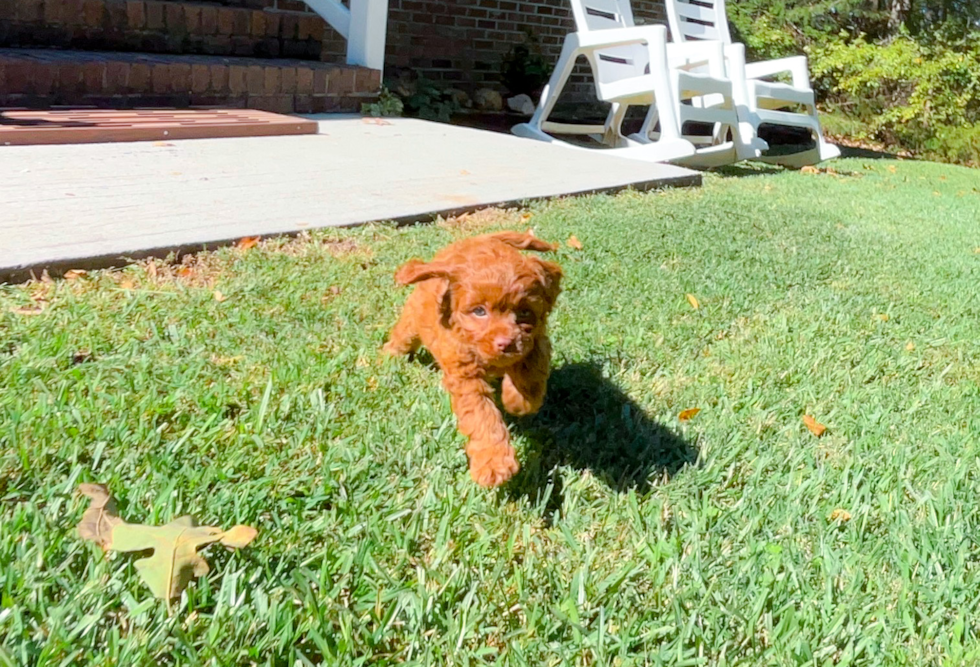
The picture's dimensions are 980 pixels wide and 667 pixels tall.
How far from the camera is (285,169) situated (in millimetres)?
4777

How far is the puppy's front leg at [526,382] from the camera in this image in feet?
6.94

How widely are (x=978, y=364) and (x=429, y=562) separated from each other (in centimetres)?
257

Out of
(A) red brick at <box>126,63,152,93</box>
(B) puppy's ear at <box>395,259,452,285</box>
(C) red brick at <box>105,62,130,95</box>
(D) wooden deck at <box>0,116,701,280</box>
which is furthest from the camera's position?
(A) red brick at <box>126,63,152,93</box>

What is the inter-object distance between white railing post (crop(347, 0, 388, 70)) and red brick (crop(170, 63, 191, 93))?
5.80 feet

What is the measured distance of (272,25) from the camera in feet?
24.7

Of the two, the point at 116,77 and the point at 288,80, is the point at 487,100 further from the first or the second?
the point at 116,77

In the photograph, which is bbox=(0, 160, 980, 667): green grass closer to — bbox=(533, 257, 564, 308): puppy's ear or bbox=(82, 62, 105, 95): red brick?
bbox=(533, 257, 564, 308): puppy's ear

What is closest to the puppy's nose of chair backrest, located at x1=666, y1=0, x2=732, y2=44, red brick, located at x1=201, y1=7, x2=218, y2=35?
red brick, located at x1=201, y1=7, x2=218, y2=35

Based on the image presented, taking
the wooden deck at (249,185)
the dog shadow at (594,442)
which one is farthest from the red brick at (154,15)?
the dog shadow at (594,442)

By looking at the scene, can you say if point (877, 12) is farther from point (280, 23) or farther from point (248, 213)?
point (248, 213)

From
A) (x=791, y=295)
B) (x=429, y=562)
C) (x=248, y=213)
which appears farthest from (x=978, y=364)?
(x=248, y=213)

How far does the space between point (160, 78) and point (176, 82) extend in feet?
0.42

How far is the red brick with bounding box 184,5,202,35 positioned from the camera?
6.86 metres

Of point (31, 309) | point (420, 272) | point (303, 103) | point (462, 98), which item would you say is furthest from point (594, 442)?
point (462, 98)
